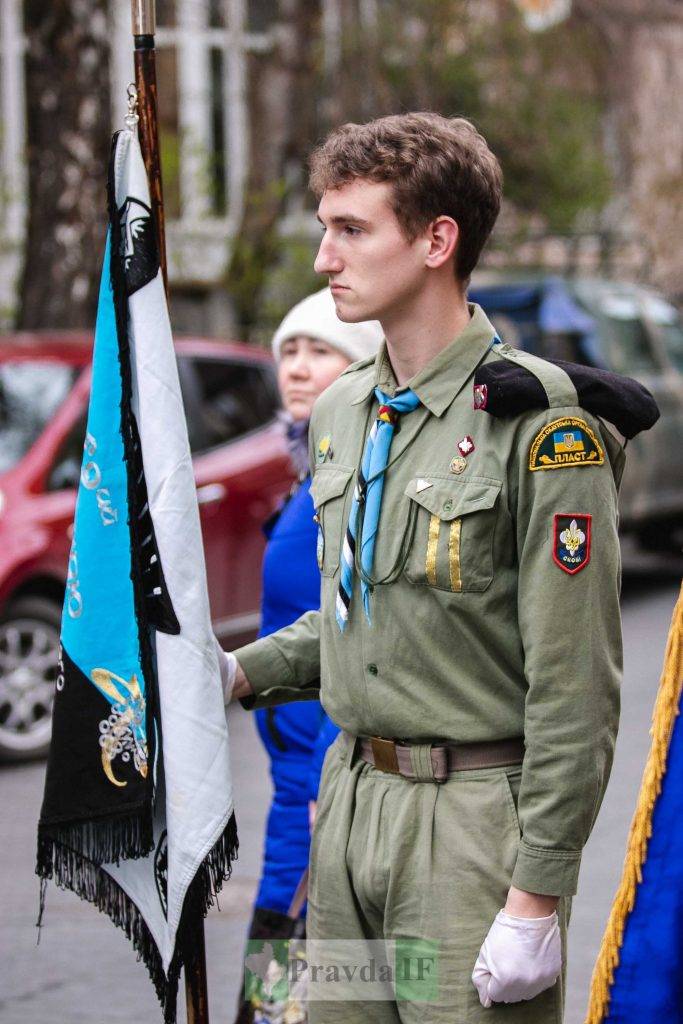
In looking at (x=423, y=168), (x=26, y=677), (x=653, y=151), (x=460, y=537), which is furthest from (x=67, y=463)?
(x=653, y=151)

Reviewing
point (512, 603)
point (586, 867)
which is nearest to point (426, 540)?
point (512, 603)

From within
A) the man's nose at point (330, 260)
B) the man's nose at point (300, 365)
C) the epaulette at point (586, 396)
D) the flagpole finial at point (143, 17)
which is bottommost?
the man's nose at point (300, 365)

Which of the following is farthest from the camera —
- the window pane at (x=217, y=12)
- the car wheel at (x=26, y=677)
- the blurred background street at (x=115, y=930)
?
the window pane at (x=217, y=12)

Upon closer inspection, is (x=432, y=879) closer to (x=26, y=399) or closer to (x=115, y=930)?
(x=115, y=930)

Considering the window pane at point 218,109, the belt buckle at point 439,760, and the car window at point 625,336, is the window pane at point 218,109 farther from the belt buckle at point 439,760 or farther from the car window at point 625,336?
the belt buckle at point 439,760

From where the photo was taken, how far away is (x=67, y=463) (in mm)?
7570

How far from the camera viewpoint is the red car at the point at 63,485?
7363 millimetres

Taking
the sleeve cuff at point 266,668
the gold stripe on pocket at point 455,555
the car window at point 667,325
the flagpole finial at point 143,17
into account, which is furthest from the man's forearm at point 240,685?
the car window at point 667,325

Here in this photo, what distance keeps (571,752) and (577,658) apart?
0.14 m

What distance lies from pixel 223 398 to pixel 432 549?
20.2 feet

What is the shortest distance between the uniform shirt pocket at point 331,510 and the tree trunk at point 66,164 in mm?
7909

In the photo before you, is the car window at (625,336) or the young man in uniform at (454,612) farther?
the car window at (625,336)

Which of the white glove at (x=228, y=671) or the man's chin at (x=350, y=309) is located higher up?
the man's chin at (x=350, y=309)

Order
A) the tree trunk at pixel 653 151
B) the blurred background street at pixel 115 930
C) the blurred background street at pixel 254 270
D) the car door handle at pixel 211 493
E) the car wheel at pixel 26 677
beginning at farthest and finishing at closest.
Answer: the tree trunk at pixel 653 151 < the car door handle at pixel 211 493 < the car wheel at pixel 26 677 < the blurred background street at pixel 254 270 < the blurred background street at pixel 115 930
